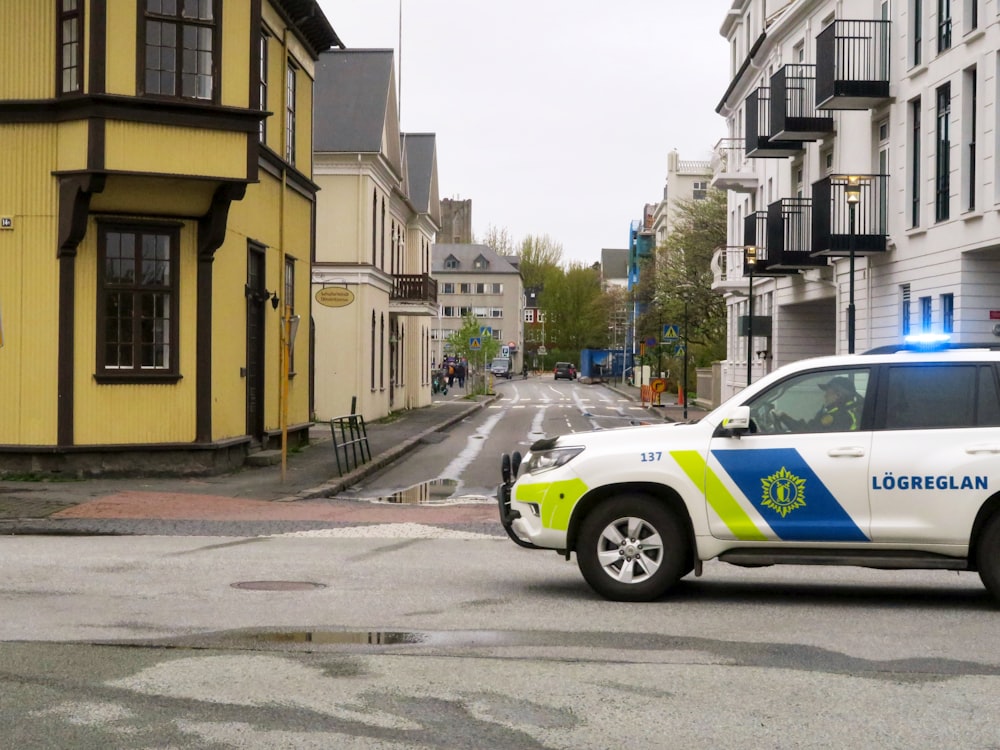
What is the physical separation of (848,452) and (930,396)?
2.34ft

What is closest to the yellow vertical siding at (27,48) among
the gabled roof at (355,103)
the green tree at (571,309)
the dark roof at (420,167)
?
the gabled roof at (355,103)

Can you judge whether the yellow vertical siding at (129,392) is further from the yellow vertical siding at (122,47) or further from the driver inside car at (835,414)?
the driver inside car at (835,414)

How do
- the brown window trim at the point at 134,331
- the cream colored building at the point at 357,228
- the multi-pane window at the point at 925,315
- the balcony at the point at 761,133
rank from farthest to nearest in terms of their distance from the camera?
the cream colored building at the point at 357,228
the balcony at the point at 761,133
the multi-pane window at the point at 925,315
the brown window trim at the point at 134,331

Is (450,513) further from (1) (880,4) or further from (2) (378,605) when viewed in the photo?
(1) (880,4)

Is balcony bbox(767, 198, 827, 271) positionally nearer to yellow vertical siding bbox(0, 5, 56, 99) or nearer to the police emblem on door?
yellow vertical siding bbox(0, 5, 56, 99)

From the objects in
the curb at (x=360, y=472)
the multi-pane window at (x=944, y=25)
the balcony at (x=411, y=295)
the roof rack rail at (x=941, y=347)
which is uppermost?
the multi-pane window at (x=944, y=25)

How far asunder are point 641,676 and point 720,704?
Answer: 2.12 ft

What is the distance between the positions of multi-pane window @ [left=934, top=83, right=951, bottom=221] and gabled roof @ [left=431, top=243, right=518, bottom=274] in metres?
114

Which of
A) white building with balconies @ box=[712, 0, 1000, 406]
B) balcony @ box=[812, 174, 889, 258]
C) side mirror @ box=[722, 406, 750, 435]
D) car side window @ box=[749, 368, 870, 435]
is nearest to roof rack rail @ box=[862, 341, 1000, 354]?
car side window @ box=[749, 368, 870, 435]

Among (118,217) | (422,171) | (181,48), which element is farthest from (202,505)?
(422,171)

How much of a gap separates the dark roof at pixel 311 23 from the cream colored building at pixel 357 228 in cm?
914

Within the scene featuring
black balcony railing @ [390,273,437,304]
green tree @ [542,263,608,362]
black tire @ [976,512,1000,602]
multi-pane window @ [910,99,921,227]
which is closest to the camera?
black tire @ [976,512,1000,602]

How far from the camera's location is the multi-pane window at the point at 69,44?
18047 mm

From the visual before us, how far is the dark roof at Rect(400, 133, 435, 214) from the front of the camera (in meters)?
53.0
